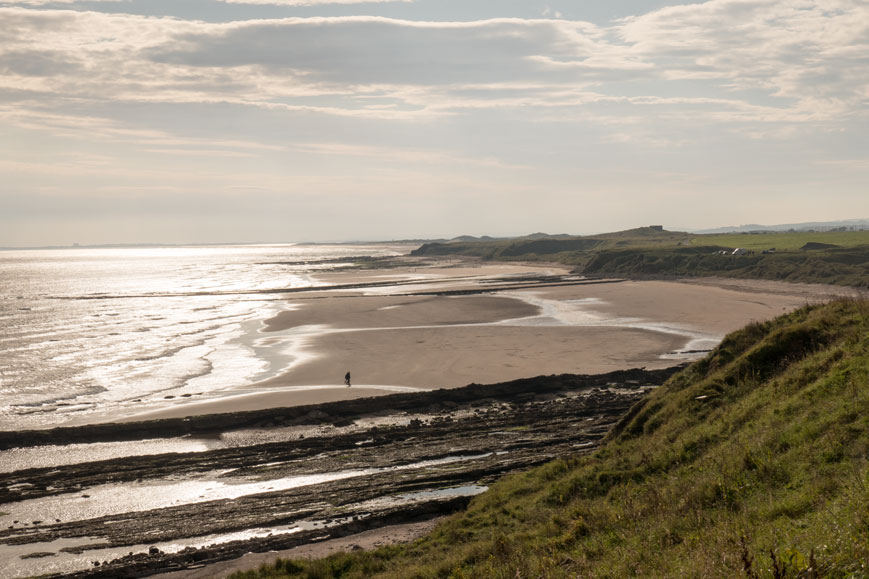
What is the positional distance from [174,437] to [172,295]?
80.1 meters

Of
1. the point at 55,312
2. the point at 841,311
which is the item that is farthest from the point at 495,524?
the point at 55,312

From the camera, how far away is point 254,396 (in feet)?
108

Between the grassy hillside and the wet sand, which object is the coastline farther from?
the grassy hillside

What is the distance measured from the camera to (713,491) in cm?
1221

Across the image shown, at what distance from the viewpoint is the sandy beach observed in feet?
116

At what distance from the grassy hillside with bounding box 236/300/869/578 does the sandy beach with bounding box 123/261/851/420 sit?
16.8m

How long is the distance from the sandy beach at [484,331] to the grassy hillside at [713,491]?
16.8 metres

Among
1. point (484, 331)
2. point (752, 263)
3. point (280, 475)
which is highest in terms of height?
point (752, 263)

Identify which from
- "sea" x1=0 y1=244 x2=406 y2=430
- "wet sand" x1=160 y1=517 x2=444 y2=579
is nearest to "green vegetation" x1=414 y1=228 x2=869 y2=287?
"sea" x1=0 y1=244 x2=406 y2=430

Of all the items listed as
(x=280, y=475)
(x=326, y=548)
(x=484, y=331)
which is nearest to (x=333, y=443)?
(x=280, y=475)

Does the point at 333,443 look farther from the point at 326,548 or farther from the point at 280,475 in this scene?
the point at 326,548

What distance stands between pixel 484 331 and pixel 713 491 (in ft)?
131

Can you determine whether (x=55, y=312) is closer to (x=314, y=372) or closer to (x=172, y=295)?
(x=172, y=295)

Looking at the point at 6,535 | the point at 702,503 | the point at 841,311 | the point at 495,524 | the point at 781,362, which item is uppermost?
the point at 841,311
